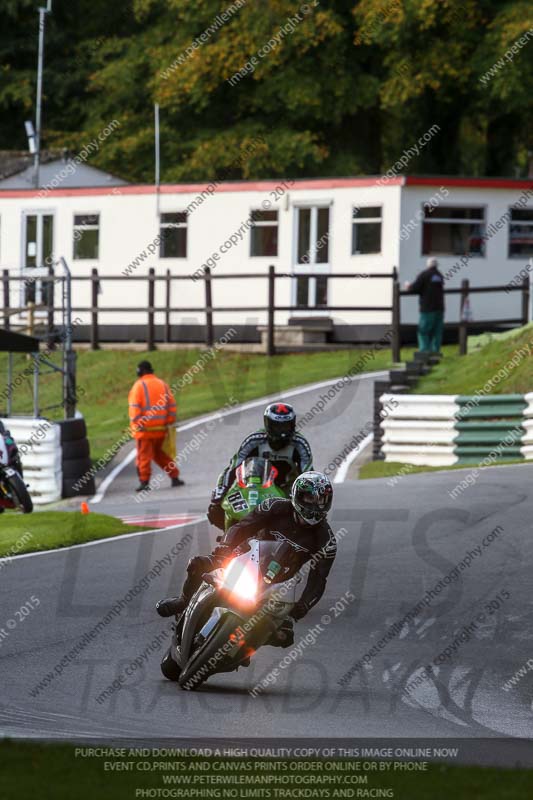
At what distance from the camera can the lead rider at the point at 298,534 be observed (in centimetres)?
980

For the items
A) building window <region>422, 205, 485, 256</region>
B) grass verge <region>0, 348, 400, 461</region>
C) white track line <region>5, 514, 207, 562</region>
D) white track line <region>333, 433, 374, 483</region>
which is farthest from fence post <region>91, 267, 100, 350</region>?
white track line <region>5, 514, 207, 562</region>

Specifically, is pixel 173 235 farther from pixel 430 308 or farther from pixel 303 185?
pixel 430 308

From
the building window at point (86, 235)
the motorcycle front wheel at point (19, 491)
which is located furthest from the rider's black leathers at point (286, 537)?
the building window at point (86, 235)

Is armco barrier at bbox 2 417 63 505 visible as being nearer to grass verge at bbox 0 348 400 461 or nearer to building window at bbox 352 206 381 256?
grass verge at bbox 0 348 400 461

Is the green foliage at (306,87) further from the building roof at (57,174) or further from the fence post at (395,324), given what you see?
the fence post at (395,324)

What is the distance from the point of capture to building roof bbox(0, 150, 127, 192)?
133 ft

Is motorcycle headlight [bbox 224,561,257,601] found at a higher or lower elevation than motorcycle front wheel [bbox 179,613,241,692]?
higher

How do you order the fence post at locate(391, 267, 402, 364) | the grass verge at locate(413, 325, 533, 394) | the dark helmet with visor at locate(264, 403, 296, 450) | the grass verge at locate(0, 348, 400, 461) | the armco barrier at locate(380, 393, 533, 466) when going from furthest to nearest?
1. the fence post at locate(391, 267, 402, 364)
2. the grass verge at locate(0, 348, 400, 461)
3. the grass verge at locate(413, 325, 533, 394)
4. the armco barrier at locate(380, 393, 533, 466)
5. the dark helmet with visor at locate(264, 403, 296, 450)

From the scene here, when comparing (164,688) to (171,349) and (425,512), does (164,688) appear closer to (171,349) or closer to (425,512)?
(425,512)

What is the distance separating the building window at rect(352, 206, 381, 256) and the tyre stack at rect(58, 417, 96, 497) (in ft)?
40.4

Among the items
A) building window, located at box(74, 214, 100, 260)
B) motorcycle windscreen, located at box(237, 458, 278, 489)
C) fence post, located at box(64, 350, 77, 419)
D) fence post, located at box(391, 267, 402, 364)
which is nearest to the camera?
motorcycle windscreen, located at box(237, 458, 278, 489)

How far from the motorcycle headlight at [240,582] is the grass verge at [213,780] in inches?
83.9

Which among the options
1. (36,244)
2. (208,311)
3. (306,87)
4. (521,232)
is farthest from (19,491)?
(306,87)

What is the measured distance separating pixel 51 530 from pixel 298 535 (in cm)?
726
